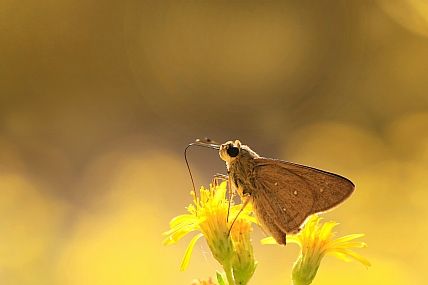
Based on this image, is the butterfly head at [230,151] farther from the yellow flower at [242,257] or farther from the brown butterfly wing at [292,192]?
the yellow flower at [242,257]

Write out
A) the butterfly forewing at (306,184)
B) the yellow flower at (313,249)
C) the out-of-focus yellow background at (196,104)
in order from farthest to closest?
the out-of-focus yellow background at (196,104) → the yellow flower at (313,249) → the butterfly forewing at (306,184)

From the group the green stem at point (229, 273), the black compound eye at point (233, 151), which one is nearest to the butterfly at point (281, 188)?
the black compound eye at point (233, 151)

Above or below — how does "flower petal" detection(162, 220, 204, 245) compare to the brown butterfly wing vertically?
below

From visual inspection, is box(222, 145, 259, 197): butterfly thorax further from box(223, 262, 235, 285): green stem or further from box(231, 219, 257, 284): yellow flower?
box(223, 262, 235, 285): green stem

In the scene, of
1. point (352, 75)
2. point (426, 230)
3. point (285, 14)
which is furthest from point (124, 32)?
point (426, 230)

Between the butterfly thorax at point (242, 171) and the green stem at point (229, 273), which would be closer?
the green stem at point (229, 273)

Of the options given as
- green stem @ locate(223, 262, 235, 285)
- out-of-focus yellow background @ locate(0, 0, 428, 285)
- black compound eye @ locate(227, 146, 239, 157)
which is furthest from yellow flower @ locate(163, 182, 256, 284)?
out-of-focus yellow background @ locate(0, 0, 428, 285)

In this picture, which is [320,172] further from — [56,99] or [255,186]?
[56,99]
